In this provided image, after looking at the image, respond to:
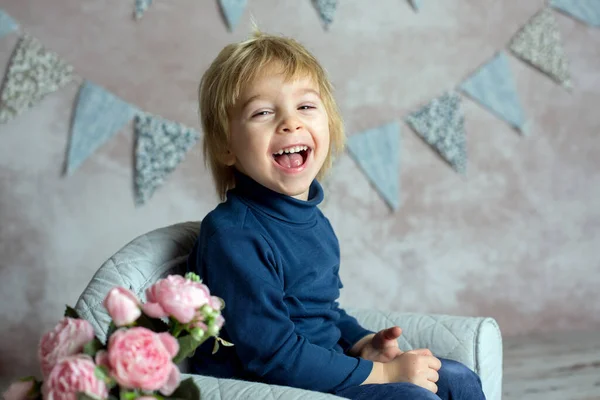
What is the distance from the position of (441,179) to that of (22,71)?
143 centimetres

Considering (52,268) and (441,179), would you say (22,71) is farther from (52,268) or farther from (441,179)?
(441,179)

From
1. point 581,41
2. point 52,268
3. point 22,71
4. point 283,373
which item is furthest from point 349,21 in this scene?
point 283,373

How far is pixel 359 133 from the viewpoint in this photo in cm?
256

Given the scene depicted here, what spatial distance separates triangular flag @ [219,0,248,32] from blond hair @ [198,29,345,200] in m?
0.92

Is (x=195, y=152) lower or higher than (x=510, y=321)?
higher

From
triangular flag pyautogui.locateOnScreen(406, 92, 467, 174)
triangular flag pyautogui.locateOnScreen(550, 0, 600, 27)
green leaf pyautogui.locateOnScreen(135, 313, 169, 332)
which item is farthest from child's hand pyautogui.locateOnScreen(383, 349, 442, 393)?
triangular flag pyautogui.locateOnScreen(550, 0, 600, 27)

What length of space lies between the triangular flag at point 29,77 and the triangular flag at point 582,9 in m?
1.71

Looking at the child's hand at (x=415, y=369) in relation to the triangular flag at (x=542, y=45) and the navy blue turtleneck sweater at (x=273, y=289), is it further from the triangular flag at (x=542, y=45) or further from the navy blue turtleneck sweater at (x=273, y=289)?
the triangular flag at (x=542, y=45)

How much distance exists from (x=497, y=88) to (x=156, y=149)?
122 cm

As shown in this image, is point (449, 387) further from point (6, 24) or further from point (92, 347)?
point (6, 24)

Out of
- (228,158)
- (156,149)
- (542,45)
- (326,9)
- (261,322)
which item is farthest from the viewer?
(542,45)

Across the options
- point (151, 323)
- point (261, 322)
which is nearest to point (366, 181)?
point (261, 322)

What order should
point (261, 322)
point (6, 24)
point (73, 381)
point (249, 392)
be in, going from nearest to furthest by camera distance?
point (73, 381)
point (249, 392)
point (261, 322)
point (6, 24)

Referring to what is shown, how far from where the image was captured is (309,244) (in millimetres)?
1448
